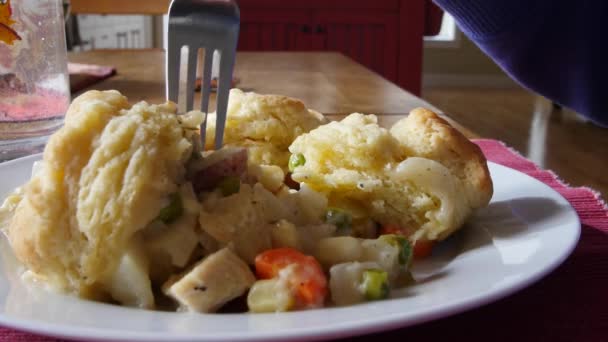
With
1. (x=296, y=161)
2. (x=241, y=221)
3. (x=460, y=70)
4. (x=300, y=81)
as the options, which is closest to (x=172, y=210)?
(x=241, y=221)

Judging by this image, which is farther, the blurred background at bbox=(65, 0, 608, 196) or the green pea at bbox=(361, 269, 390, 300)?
the blurred background at bbox=(65, 0, 608, 196)

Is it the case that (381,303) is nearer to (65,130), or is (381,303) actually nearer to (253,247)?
(253,247)

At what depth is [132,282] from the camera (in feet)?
2.36

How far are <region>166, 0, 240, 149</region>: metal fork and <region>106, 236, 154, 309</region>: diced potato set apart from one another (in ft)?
1.18

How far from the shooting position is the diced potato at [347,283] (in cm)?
72

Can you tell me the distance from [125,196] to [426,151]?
45 cm

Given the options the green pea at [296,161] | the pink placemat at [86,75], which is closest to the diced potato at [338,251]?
the green pea at [296,161]

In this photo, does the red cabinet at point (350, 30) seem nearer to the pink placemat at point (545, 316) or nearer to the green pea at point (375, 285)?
the pink placemat at point (545, 316)

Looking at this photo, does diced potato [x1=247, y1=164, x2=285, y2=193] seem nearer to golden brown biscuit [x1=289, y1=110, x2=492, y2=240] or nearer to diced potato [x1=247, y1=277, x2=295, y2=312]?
golden brown biscuit [x1=289, y1=110, x2=492, y2=240]

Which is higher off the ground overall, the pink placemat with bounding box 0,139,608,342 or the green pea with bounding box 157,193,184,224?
the green pea with bounding box 157,193,184,224

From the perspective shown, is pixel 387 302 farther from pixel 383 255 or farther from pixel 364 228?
pixel 364 228

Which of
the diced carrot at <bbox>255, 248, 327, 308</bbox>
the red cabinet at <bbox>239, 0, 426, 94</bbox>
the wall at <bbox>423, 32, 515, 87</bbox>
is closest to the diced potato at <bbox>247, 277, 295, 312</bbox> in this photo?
the diced carrot at <bbox>255, 248, 327, 308</bbox>

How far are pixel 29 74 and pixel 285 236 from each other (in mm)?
831

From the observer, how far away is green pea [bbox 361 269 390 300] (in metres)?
0.72
